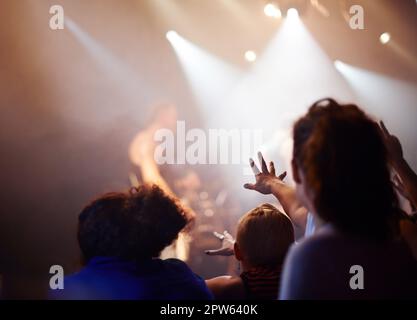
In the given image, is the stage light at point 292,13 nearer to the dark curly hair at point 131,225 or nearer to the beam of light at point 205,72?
the beam of light at point 205,72

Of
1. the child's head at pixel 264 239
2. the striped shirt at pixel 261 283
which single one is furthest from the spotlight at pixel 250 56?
the striped shirt at pixel 261 283

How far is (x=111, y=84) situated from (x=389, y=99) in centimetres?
134

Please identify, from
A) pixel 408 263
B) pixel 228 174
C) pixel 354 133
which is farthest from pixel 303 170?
pixel 228 174

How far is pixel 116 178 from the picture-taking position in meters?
2.38

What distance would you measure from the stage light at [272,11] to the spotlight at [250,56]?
0.63 feet

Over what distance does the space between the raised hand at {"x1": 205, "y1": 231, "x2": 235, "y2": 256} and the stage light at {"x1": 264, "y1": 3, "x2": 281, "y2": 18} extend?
3.48 feet

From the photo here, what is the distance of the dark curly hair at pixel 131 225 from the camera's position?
1464 mm

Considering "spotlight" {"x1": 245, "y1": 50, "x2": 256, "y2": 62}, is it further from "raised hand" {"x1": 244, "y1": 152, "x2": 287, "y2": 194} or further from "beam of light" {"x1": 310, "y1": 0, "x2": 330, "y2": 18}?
"raised hand" {"x1": 244, "y1": 152, "x2": 287, "y2": 194}

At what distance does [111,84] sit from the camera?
2322 millimetres

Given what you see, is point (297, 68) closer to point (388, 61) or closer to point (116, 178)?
point (388, 61)

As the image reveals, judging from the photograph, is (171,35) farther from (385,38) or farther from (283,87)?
(385,38)

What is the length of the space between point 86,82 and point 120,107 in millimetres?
192

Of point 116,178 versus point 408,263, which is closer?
point 408,263

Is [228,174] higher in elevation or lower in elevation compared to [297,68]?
lower
